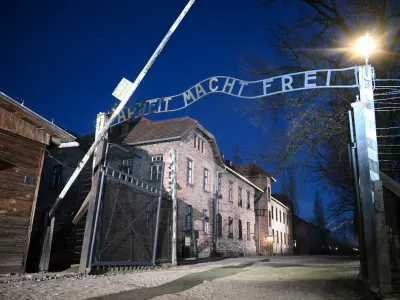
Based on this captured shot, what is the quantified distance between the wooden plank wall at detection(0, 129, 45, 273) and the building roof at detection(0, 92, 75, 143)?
534 mm

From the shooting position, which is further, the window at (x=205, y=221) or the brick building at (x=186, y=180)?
the window at (x=205, y=221)

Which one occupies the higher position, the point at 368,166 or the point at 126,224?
the point at 368,166

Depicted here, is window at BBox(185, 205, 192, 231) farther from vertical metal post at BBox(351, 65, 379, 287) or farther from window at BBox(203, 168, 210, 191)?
vertical metal post at BBox(351, 65, 379, 287)

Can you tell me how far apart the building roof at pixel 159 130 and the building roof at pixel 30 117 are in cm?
1166

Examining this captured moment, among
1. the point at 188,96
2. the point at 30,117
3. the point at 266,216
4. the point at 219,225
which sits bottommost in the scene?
the point at 219,225

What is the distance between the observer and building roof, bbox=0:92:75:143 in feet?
26.5

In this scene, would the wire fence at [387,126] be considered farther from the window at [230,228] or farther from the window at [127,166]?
the window at [230,228]

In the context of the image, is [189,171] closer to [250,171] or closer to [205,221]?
[205,221]

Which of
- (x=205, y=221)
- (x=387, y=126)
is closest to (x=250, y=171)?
(x=205, y=221)

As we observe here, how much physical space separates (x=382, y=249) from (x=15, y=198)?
8337 mm

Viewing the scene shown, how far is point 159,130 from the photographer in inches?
898

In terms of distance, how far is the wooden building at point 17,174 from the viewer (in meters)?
8.06

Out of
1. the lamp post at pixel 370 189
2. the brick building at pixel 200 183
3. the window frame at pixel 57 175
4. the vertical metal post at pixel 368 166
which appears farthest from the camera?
the window frame at pixel 57 175

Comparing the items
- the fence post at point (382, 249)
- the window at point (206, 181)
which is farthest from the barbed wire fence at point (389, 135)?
the window at point (206, 181)
